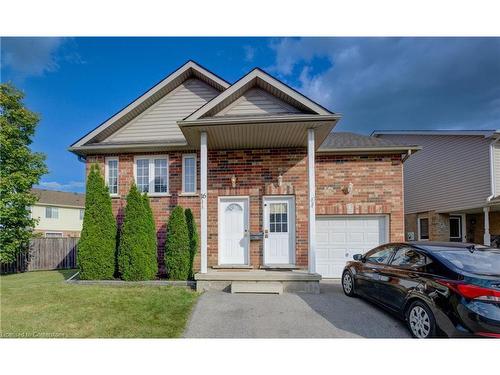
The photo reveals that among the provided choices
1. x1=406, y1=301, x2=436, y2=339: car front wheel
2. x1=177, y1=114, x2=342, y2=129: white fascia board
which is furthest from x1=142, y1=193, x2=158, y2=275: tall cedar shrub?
x1=406, y1=301, x2=436, y2=339: car front wheel

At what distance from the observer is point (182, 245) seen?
7.90 m

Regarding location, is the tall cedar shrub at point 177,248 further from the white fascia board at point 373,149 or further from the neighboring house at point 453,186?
the neighboring house at point 453,186

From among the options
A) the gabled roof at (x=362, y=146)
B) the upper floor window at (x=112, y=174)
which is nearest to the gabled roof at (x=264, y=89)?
the gabled roof at (x=362, y=146)

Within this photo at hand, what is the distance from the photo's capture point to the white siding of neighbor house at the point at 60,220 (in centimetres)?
Answer: 2353

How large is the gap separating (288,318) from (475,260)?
3.12 m

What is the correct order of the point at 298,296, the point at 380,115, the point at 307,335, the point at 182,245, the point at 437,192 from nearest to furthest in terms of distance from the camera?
the point at 307,335, the point at 298,296, the point at 182,245, the point at 437,192, the point at 380,115

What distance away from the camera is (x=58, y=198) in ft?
84.9

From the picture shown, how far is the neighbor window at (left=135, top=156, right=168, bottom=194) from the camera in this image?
9.24 metres

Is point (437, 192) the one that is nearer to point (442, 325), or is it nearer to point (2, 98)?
point (442, 325)

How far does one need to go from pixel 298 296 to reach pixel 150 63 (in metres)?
8.19

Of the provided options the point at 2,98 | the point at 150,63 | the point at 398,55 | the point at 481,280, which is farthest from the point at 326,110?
the point at 2,98

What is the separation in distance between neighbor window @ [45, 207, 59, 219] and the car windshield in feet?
93.0

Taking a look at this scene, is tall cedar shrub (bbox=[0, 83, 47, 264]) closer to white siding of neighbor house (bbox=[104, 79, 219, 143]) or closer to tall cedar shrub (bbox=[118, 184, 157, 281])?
white siding of neighbor house (bbox=[104, 79, 219, 143])

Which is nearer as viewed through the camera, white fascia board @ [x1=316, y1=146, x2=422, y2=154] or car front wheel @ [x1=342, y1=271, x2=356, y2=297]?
car front wheel @ [x1=342, y1=271, x2=356, y2=297]
